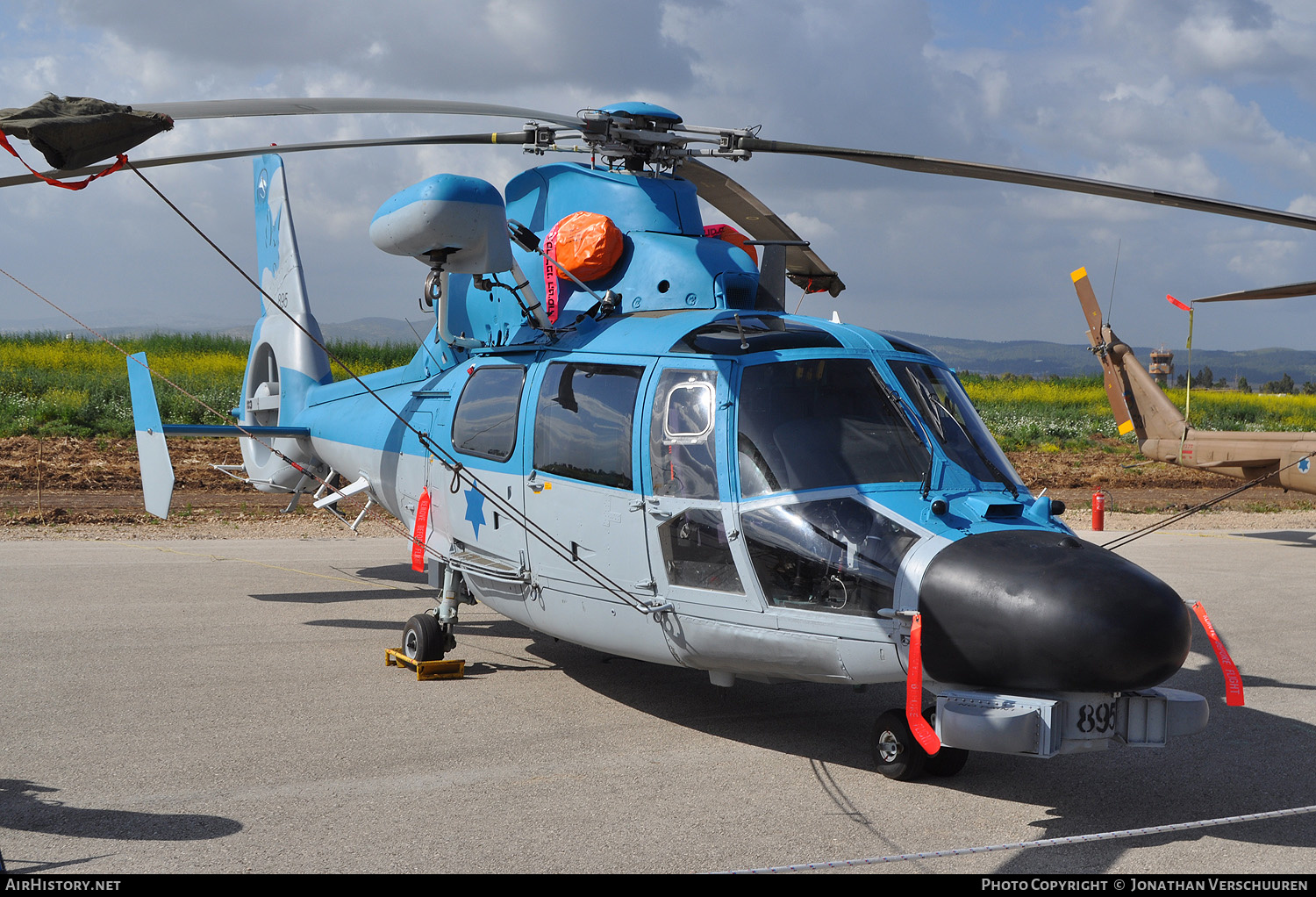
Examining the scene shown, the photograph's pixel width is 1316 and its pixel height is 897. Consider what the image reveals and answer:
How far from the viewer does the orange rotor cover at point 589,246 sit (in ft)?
21.3

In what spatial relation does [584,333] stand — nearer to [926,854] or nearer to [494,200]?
[494,200]

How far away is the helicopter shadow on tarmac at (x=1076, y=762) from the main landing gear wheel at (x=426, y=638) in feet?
2.95

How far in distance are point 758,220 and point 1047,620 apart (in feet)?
15.0

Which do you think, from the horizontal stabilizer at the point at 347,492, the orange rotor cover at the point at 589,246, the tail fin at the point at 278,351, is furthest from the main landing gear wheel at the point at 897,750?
the tail fin at the point at 278,351

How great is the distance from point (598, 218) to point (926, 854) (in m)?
4.20

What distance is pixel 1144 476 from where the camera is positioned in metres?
24.9

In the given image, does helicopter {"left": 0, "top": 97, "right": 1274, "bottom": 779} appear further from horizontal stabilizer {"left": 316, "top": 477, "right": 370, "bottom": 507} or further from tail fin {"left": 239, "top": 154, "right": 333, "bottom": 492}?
tail fin {"left": 239, "top": 154, "right": 333, "bottom": 492}

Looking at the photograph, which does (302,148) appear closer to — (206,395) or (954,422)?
(954,422)

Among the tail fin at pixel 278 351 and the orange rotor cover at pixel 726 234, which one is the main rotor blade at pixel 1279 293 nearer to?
the orange rotor cover at pixel 726 234

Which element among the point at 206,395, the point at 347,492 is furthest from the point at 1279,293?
the point at 206,395

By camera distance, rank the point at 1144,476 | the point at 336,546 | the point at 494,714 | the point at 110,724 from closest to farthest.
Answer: the point at 110,724, the point at 494,714, the point at 336,546, the point at 1144,476

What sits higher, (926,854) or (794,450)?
(794,450)

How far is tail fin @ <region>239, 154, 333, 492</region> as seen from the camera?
32.0ft

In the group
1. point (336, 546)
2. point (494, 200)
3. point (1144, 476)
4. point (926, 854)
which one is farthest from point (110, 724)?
point (1144, 476)
